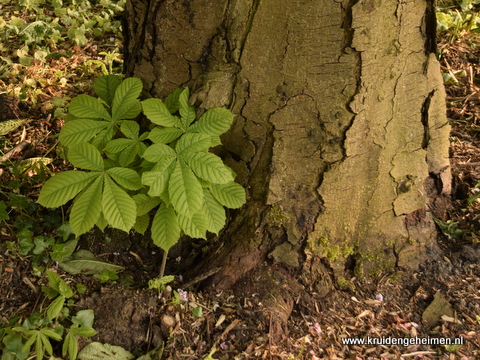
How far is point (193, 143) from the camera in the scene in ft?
5.28

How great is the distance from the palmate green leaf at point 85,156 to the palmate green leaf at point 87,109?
0.20 meters

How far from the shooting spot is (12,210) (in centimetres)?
216

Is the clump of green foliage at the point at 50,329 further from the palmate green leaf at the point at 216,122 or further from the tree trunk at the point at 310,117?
the palmate green leaf at the point at 216,122

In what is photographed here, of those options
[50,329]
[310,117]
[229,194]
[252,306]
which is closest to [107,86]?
[229,194]

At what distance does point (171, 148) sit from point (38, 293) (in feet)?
3.06

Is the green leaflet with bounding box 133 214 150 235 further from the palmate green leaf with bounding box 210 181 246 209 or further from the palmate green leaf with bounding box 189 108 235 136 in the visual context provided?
the palmate green leaf with bounding box 189 108 235 136

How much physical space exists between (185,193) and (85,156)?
444mm

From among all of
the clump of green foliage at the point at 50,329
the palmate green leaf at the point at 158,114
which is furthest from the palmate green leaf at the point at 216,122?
the clump of green foliage at the point at 50,329

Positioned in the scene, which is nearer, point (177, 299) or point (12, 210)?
point (177, 299)

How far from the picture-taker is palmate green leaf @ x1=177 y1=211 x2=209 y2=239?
5.41 feet

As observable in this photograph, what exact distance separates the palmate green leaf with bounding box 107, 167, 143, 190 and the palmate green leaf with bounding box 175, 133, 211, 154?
0.64ft

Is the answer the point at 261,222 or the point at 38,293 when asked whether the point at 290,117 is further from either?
the point at 38,293

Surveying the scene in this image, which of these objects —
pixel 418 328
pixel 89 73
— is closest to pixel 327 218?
pixel 418 328

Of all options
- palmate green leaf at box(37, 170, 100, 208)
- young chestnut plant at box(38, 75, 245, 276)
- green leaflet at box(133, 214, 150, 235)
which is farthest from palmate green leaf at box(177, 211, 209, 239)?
palmate green leaf at box(37, 170, 100, 208)
